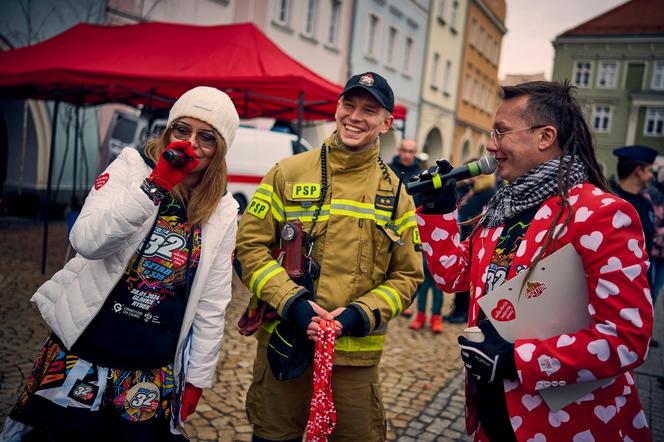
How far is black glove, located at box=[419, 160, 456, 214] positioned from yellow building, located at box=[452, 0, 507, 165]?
83.0 ft

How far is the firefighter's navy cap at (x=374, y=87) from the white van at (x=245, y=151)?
843cm

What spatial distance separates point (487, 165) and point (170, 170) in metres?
1.11

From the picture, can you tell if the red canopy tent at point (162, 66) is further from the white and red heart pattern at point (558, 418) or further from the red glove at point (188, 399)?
the white and red heart pattern at point (558, 418)

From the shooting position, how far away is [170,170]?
1.80 meters

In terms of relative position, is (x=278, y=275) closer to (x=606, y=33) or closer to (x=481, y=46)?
(x=481, y=46)

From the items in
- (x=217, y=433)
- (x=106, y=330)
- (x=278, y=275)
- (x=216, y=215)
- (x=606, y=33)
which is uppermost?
(x=606, y=33)

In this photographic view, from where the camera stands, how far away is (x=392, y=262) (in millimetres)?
2281

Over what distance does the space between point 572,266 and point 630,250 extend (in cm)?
16

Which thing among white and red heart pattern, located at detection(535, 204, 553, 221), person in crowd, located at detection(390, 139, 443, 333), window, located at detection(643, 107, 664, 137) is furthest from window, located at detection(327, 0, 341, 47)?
window, located at detection(643, 107, 664, 137)

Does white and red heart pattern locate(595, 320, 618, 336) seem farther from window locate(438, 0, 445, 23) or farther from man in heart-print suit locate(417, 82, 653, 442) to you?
window locate(438, 0, 445, 23)

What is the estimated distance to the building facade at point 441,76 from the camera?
76.3 ft

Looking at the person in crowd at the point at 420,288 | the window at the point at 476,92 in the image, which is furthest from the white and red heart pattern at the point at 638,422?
the window at the point at 476,92

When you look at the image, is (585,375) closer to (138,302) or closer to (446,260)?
(446,260)

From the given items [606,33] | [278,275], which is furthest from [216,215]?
[606,33]
